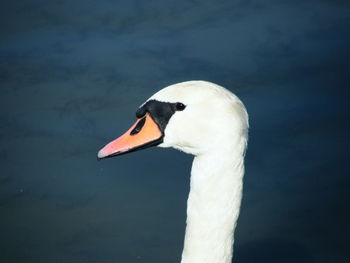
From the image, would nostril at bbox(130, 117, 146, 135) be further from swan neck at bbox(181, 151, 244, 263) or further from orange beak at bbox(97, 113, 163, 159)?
swan neck at bbox(181, 151, 244, 263)

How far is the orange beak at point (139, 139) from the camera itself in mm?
2832

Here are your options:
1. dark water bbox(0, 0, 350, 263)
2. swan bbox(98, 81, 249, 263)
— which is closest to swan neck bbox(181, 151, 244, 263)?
swan bbox(98, 81, 249, 263)

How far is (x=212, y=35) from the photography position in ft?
21.5

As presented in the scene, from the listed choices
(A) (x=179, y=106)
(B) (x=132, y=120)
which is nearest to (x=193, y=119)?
(A) (x=179, y=106)

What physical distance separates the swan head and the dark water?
172 centimetres

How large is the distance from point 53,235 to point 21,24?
117 inches

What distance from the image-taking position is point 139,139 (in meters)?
2.88

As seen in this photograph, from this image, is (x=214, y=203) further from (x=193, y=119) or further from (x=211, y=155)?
(x=193, y=119)

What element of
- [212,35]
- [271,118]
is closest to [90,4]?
[212,35]

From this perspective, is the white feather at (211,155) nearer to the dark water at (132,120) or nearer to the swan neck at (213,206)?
the swan neck at (213,206)

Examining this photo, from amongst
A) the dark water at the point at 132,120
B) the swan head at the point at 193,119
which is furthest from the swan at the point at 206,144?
the dark water at the point at 132,120

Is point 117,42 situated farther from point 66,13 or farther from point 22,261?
point 22,261

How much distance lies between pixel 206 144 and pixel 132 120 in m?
2.92

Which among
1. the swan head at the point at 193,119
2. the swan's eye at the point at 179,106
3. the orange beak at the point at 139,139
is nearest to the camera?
the swan head at the point at 193,119
